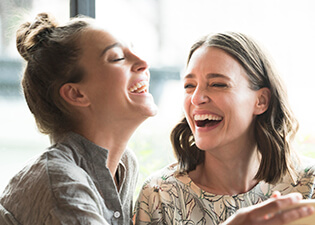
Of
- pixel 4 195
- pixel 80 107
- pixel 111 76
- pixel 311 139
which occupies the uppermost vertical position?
pixel 111 76

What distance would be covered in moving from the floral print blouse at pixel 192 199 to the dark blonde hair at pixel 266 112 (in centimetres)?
5

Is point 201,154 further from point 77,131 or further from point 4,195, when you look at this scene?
point 4,195

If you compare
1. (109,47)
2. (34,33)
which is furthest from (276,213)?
(34,33)

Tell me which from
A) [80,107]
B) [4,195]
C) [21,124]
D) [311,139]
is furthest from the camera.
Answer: [311,139]

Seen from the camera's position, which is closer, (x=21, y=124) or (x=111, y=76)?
(x=111, y=76)

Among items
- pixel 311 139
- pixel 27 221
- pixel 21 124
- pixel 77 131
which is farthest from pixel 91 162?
pixel 311 139

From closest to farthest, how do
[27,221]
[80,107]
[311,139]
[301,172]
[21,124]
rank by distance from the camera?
[27,221] < [80,107] < [301,172] < [21,124] < [311,139]

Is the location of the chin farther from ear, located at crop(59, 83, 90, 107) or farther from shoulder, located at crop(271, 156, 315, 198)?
shoulder, located at crop(271, 156, 315, 198)

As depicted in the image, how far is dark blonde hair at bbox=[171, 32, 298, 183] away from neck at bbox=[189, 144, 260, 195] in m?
0.04

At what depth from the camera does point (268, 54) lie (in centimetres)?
184

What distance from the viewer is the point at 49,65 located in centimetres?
162

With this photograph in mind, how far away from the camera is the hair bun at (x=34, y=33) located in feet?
5.39

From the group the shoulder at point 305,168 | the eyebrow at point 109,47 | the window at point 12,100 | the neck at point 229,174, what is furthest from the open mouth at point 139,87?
the shoulder at point 305,168

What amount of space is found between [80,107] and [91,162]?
0.20 metres
